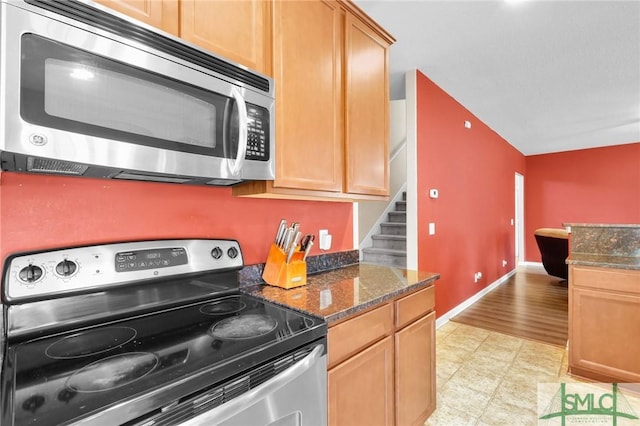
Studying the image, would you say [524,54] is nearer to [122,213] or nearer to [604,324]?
[604,324]

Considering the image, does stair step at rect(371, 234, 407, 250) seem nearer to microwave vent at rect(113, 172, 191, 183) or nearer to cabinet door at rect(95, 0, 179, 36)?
microwave vent at rect(113, 172, 191, 183)

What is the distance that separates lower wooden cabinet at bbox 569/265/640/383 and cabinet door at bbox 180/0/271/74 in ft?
8.52

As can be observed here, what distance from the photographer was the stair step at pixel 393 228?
171 inches

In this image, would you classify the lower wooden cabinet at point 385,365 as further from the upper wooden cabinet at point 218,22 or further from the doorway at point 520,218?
the doorway at point 520,218

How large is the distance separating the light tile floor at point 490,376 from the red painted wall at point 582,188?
532 centimetres

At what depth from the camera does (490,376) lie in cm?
234

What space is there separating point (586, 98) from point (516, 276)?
11.0ft

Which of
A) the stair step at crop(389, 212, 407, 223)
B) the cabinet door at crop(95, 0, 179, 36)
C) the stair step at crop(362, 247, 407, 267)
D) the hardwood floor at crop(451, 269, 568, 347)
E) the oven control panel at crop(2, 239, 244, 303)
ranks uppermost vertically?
the cabinet door at crop(95, 0, 179, 36)

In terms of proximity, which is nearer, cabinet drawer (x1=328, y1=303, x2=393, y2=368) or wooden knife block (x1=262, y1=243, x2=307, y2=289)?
cabinet drawer (x1=328, y1=303, x2=393, y2=368)

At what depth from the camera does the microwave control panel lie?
47.6 inches

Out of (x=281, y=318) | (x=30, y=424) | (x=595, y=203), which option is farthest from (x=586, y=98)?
(x=30, y=424)

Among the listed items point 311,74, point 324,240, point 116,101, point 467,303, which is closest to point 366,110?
point 311,74

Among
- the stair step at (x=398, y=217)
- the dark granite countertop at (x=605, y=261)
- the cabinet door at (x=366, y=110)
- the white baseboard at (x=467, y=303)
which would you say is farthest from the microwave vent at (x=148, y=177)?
the stair step at (x=398, y=217)

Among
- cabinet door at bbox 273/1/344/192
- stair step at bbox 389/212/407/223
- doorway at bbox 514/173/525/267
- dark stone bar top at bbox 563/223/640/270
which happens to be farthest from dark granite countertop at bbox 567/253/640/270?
doorway at bbox 514/173/525/267
